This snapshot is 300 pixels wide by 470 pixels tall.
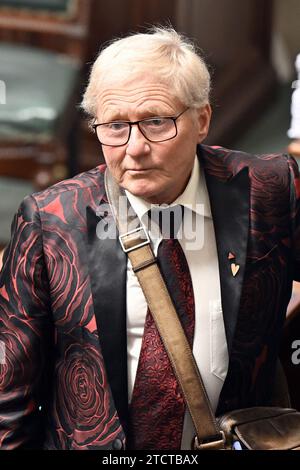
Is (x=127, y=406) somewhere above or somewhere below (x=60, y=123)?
below

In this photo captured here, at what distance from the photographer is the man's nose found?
1.88m

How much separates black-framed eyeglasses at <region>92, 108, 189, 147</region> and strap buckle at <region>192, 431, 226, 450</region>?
1.76 ft

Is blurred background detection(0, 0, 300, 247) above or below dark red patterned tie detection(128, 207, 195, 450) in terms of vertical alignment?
above

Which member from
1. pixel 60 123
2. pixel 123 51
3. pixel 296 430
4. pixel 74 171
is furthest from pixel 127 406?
pixel 74 171

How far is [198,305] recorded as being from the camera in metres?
1.98

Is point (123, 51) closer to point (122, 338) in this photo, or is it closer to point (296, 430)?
point (122, 338)

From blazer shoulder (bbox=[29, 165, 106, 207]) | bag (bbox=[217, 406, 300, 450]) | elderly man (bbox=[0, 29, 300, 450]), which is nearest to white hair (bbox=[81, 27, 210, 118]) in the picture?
elderly man (bbox=[0, 29, 300, 450])

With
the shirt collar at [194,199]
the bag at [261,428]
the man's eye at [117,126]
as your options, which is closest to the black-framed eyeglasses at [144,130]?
the man's eye at [117,126]

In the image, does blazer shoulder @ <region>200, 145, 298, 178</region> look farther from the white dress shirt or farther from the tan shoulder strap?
the tan shoulder strap

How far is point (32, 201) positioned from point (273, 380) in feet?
1.96

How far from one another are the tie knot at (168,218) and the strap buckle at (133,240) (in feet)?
0.15

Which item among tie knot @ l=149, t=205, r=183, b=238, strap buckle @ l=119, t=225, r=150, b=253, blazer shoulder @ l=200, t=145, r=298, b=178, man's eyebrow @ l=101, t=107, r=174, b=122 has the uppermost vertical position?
man's eyebrow @ l=101, t=107, r=174, b=122

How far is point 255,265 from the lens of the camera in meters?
2.02

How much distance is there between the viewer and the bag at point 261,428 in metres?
1.86
